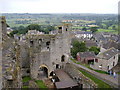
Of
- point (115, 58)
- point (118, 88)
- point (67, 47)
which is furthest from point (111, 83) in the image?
point (115, 58)

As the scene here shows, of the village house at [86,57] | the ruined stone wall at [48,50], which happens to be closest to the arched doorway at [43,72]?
the ruined stone wall at [48,50]

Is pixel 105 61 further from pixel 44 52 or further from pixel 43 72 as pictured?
pixel 44 52

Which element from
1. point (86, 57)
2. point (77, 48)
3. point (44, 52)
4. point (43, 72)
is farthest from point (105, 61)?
point (77, 48)

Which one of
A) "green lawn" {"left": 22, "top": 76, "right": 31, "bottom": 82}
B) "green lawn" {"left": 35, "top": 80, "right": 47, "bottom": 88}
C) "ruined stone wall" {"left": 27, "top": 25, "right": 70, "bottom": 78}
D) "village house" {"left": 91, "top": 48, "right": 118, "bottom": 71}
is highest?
"ruined stone wall" {"left": 27, "top": 25, "right": 70, "bottom": 78}

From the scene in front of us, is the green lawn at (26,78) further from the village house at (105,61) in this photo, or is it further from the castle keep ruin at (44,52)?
the village house at (105,61)

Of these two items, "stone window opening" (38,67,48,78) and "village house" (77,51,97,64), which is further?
"village house" (77,51,97,64)

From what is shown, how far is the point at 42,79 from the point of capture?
20.6 m

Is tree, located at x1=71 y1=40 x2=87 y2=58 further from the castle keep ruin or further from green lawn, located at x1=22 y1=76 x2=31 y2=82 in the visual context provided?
green lawn, located at x1=22 y1=76 x2=31 y2=82

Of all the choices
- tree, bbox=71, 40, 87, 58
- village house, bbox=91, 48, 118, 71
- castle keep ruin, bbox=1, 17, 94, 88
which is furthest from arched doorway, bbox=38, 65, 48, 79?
tree, bbox=71, 40, 87, 58

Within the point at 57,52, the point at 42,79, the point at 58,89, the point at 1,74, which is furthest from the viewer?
the point at 57,52

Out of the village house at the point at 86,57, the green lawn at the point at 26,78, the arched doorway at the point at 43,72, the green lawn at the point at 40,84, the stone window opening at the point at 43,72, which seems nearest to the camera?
the green lawn at the point at 40,84

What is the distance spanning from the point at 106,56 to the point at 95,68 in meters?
2.71

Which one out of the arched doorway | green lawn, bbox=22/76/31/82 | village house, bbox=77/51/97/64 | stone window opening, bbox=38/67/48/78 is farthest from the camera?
village house, bbox=77/51/97/64

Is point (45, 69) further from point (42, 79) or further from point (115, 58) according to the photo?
point (115, 58)
